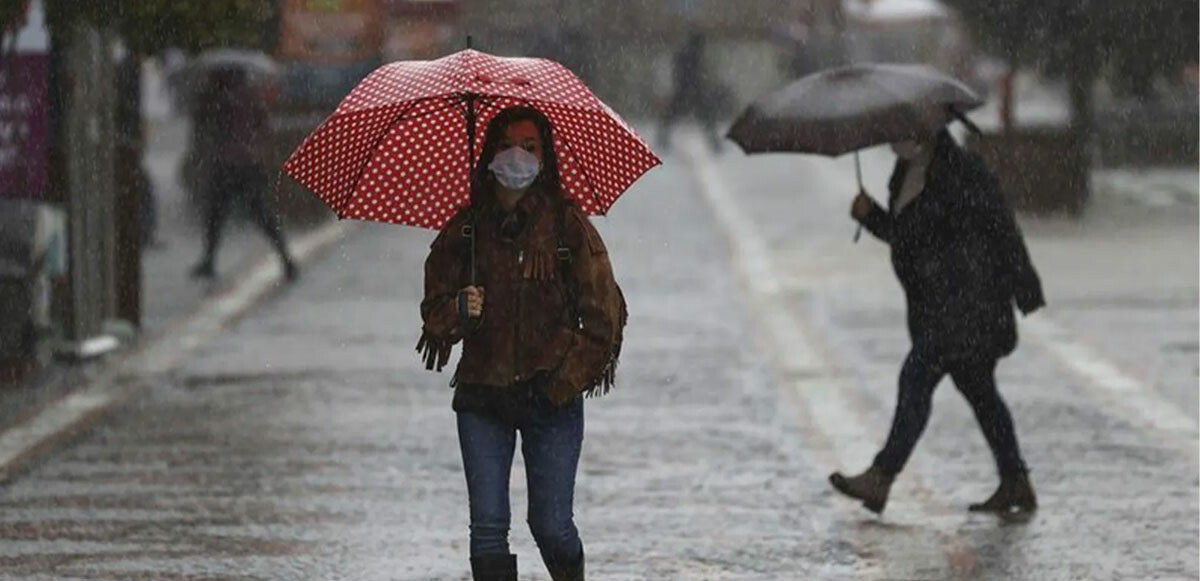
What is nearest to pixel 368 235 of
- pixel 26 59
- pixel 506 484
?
pixel 26 59

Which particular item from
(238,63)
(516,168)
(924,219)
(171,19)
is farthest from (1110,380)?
(238,63)

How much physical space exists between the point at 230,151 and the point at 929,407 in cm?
1113

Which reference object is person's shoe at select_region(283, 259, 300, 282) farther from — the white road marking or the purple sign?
the white road marking

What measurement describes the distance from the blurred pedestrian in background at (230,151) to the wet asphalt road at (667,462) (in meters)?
1.61

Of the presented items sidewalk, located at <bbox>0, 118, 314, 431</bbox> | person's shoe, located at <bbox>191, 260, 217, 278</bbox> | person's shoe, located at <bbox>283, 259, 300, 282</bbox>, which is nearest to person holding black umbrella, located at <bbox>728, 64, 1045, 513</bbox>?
sidewalk, located at <bbox>0, 118, 314, 431</bbox>

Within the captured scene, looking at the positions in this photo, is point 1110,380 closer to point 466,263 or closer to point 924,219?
point 924,219

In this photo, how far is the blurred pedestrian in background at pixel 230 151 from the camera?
2061 centimetres

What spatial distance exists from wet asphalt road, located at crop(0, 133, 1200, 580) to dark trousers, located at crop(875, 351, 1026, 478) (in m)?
0.24

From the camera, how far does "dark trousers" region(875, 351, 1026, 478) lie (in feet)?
34.0

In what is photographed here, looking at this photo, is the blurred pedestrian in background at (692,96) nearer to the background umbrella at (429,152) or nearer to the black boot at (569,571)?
the background umbrella at (429,152)

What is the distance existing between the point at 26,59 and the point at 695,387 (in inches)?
155

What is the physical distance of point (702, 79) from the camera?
1510 inches

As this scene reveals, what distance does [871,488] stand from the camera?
33.8 ft

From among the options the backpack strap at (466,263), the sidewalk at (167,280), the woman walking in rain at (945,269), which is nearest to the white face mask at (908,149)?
the woman walking in rain at (945,269)
